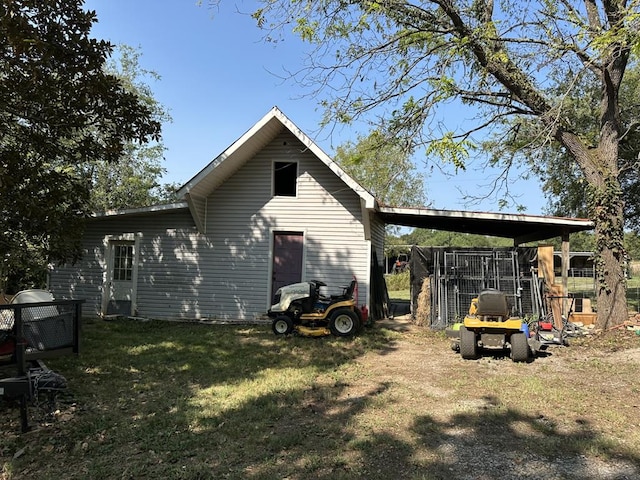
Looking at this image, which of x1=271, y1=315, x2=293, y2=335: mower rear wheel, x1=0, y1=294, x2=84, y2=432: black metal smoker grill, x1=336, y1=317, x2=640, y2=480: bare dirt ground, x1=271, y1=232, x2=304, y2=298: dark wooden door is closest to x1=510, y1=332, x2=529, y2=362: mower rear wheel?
x1=336, y1=317, x2=640, y2=480: bare dirt ground

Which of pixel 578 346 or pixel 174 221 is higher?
pixel 174 221

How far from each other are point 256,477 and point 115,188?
22047mm

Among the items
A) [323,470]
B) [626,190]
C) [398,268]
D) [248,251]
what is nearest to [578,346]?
[323,470]

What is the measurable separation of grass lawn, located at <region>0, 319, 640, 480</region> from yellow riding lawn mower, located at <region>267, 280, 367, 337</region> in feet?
4.00

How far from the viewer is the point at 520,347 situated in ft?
22.7

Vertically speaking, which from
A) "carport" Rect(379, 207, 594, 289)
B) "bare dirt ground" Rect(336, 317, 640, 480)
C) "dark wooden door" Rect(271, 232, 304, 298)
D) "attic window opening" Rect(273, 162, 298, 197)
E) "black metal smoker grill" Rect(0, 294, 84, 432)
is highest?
"attic window opening" Rect(273, 162, 298, 197)

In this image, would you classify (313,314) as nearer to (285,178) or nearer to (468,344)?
(468,344)

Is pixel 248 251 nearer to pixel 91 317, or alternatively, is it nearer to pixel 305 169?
pixel 305 169

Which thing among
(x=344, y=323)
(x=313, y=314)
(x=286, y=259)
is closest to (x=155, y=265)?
(x=286, y=259)

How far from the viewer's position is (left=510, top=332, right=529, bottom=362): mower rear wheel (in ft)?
22.7

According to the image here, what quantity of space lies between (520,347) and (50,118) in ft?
26.1

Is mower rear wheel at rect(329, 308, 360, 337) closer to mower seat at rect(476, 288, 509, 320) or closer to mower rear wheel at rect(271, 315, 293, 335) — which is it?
mower rear wheel at rect(271, 315, 293, 335)

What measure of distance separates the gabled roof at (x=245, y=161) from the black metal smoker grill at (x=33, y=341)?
615 cm

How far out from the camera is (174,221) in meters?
12.1
